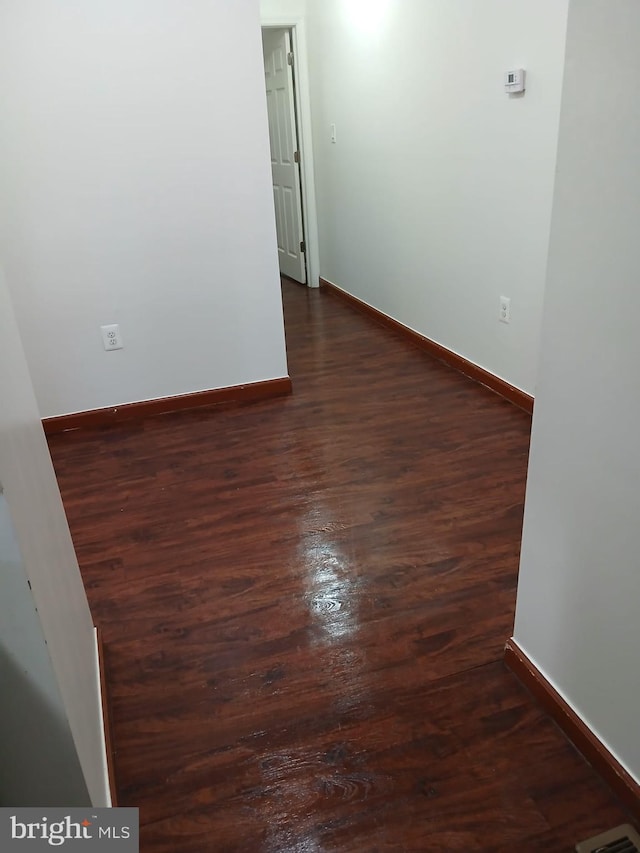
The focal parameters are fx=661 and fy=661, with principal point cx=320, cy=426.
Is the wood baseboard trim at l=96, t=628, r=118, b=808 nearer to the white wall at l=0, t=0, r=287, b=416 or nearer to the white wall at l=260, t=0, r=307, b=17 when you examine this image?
the white wall at l=0, t=0, r=287, b=416

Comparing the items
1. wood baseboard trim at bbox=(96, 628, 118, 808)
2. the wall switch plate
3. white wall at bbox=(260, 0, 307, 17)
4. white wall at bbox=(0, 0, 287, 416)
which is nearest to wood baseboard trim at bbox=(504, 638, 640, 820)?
wood baseboard trim at bbox=(96, 628, 118, 808)

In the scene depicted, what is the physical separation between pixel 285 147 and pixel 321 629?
454 centimetres

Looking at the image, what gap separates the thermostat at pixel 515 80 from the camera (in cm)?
278

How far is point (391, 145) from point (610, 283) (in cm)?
329

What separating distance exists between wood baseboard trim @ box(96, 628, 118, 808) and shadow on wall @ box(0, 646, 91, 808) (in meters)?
0.51

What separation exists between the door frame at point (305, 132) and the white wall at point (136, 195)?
196 centimetres

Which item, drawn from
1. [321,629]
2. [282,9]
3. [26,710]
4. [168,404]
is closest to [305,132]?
[282,9]

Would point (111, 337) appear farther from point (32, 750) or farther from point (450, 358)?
point (32, 750)

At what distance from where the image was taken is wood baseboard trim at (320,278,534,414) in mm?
3250

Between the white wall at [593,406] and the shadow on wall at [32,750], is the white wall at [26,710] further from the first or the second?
A: the white wall at [593,406]

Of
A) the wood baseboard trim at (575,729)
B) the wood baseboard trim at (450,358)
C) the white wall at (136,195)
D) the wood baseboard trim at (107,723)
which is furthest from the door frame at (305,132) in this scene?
the wood baseboard trim at (575,729)

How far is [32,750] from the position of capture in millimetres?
906

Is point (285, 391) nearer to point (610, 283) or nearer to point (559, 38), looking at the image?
point (559, 38)

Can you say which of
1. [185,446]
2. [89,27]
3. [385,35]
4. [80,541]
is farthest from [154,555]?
[385,35]
